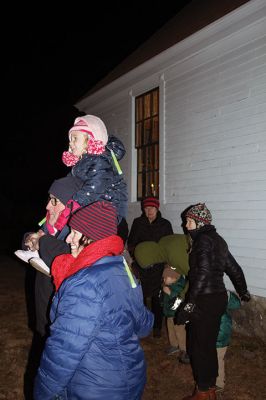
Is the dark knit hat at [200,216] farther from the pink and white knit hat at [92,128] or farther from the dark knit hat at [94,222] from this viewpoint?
the dark knit hat at [94,222]

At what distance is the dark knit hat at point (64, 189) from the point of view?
2650mm

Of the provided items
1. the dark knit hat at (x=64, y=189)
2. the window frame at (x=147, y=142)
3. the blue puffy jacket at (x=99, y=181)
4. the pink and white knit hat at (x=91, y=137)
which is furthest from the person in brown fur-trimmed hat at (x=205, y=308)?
the window frame at (x=147, y=142)

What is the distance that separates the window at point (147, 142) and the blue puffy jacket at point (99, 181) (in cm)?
480

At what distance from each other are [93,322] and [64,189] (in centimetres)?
115

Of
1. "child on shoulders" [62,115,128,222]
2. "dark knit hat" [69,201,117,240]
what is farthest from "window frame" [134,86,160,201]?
"dark knit hat" [69,201,117,240]

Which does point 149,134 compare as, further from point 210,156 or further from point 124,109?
point 210,156

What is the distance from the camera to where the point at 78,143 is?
10.0ft

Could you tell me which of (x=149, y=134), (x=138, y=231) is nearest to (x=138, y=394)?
(x=138, y=231)

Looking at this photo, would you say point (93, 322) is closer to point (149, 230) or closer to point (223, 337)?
point (223, 337)

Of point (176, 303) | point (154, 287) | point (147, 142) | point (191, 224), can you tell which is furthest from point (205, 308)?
point (147, 142)

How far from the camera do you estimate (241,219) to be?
5812mm

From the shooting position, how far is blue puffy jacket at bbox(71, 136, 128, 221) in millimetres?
2674

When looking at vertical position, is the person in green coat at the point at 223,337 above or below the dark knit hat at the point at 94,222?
below

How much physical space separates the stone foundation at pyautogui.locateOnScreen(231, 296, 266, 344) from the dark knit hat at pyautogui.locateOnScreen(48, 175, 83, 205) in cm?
408
